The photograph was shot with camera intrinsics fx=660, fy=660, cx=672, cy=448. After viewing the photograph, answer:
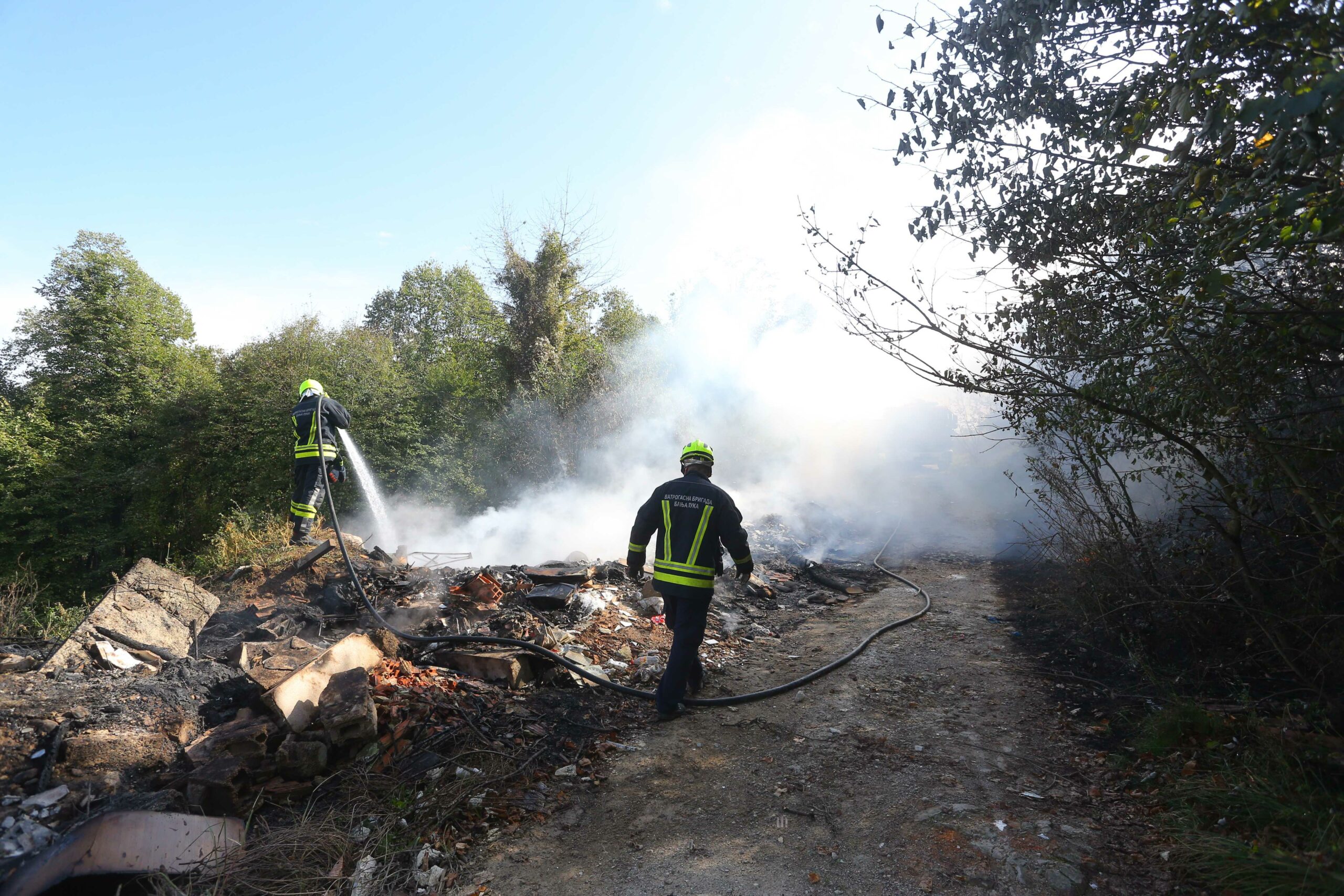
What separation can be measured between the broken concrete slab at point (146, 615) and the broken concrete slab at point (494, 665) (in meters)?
2.07

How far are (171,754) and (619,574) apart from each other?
467 centimetres

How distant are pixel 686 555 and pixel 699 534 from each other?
0.18m

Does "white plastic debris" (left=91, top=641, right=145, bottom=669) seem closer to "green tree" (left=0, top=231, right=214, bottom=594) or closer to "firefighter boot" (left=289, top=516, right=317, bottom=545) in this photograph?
"firefighter boot" (left=289, top=516, right=317, bottom=545)

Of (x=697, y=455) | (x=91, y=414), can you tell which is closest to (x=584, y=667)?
(x=697, y=455)

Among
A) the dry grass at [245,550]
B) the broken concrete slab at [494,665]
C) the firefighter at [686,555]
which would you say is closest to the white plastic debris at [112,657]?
the broken concrete slab at [494,665]

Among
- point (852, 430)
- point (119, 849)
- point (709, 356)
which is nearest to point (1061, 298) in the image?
point (119, 849)

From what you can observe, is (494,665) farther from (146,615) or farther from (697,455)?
(146,615)

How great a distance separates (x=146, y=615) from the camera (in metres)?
5.17

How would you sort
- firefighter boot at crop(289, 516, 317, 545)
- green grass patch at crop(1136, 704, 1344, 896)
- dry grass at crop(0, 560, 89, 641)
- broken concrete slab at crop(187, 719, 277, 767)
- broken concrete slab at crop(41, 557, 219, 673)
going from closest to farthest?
green grass patch at crop(1136, 704, 1344, 896)
broken concrete slab at crop(187, 719, 277, 767)
broken concrete slab at crop(41, 557, 219, 673)
dry grass at crop(0, 560, 89, 641)
firefighter boot at crop(289, 516, 317, 545)

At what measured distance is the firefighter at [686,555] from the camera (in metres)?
4.76

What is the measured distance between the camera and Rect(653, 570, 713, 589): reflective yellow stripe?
187 inches

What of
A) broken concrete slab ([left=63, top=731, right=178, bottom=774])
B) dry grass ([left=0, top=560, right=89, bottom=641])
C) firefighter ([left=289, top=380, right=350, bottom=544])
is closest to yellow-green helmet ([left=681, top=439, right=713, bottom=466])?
broken concrete slab ([left=63, top=731, right=178, bottom=774])

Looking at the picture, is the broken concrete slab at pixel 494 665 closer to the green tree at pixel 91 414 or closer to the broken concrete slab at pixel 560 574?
the broken concrete slab at pixel 560 574

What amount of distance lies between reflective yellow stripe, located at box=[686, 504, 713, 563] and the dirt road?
1.17 meters
